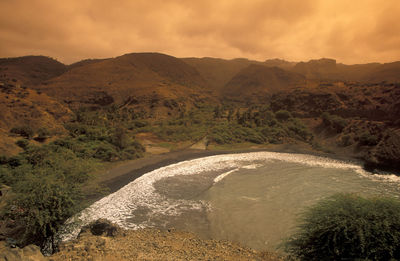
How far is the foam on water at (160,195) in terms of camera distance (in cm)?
1720

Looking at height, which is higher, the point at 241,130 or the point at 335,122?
the point at 335,122

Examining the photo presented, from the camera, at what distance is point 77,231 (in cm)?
1497

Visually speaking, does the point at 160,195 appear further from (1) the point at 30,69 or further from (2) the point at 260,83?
(1) the point at 30,69

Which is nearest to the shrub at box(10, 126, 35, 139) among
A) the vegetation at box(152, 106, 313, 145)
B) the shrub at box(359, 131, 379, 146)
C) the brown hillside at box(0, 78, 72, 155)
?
the brown hillside at box(0, 78, 72, 155)

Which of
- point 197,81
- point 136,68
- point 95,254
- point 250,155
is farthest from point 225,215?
point 197,81

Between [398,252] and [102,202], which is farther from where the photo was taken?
[102,202]

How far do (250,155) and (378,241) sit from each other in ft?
107

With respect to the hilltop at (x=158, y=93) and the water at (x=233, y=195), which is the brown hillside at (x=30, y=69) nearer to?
the hilltop at (x=158, y=93)

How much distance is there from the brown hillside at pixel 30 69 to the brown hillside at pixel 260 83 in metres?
115

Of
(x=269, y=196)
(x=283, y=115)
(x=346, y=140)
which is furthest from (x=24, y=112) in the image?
(x=283, y=115)

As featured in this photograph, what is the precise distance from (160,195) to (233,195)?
297 inches

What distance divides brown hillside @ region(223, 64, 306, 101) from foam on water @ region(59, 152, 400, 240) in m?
102

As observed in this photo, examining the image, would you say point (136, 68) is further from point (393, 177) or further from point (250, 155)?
point (393, 177)

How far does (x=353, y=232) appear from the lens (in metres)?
8.30
